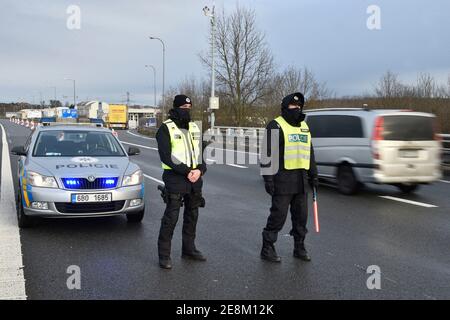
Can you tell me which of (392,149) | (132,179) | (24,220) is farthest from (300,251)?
(392,149)

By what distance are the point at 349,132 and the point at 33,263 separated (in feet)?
24.6

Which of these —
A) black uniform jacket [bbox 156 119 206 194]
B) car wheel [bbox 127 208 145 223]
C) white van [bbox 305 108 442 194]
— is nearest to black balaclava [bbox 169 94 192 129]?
black uniform jacket [bbox 156 119 206 194]

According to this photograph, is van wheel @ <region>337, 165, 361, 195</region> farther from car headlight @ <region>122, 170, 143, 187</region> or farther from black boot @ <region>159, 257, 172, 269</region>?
black boot @ <region>159, 257, 172, 269</region>

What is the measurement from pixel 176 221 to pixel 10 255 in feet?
6.54

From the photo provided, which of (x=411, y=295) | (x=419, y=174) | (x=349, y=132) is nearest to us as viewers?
(x=411, y=295)

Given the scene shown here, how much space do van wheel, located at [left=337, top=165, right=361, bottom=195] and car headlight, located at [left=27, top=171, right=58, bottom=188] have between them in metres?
6.44

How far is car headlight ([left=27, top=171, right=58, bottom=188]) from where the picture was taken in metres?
6.46

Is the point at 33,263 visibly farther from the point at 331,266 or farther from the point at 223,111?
the point at 223,111

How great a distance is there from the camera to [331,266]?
5289 millimetres

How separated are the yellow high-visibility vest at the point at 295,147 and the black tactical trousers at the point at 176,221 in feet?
3.63

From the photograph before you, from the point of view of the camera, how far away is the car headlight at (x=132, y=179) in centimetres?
682

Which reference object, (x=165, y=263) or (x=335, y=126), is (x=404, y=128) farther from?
(x=165, y=263)

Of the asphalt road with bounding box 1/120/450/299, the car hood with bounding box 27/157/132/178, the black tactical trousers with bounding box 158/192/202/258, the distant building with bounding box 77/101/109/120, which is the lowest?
the asphalt road with bounding box 1/120/450/299
